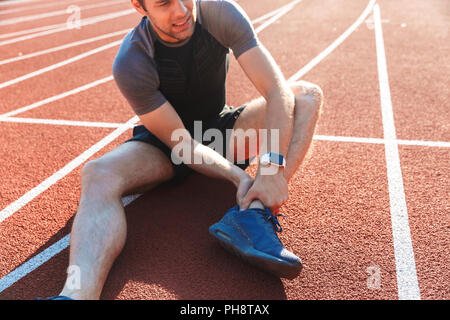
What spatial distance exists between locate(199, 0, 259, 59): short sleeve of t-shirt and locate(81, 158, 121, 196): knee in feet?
3.41

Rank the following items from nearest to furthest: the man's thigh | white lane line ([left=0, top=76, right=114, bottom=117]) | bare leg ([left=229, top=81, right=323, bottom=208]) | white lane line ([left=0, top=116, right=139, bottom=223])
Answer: the man's thigh
bare leg ([left=229, top=81, right=323, bottom=208])
white lane line ([left=0, top=116, right=139, bottom=223])
white lane line ([left=0, top=76, right=114, bottom=117])

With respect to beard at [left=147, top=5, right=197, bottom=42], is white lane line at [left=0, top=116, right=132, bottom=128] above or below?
below

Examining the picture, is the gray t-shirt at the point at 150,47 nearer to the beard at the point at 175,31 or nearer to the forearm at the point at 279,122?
the beard at the point at 175,31

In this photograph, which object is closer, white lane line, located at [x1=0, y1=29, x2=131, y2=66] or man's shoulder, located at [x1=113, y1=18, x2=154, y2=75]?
man's shoulder, located at [x1=113, y1=18, x2=154, y2=75]

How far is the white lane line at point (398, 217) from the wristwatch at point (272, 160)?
770mm

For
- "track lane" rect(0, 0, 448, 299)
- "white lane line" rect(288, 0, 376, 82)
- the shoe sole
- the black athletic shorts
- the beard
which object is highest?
the beard

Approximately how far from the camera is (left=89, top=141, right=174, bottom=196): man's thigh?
95.7 inches

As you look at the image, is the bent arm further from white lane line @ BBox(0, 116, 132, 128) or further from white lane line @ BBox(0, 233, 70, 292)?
white lane line @ BBox(0, 116, 132, 128)

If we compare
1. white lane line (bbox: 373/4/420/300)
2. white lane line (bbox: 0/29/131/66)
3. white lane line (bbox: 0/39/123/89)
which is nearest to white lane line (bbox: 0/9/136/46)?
white lane line (bbox: 0/29/131/66)

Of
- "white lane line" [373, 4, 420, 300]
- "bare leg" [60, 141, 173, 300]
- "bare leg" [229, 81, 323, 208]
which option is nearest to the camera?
"bare leg" [60, 141, 173, 300]

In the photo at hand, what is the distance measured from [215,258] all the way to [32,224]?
3.92ft

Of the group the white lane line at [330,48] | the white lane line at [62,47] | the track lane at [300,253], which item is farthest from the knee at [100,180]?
the white lane line at [62,47]

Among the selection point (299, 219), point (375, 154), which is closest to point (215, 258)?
point (299, 219)
